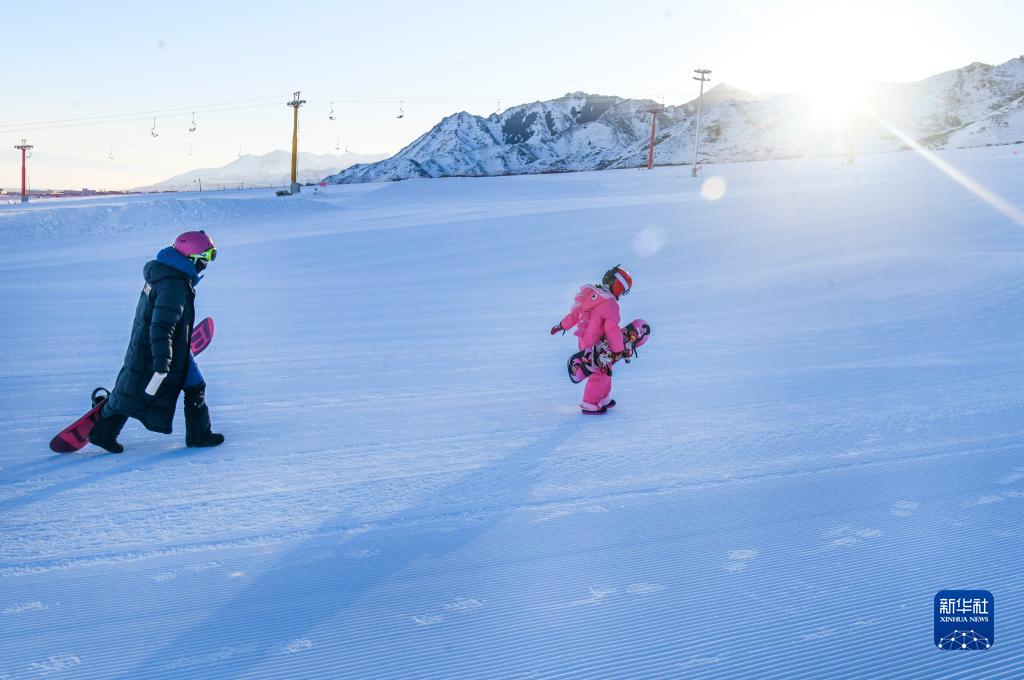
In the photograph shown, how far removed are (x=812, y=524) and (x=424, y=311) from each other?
31.8ft

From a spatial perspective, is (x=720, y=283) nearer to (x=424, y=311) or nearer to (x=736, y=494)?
(x=424, y=311)

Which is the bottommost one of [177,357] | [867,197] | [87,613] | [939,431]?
[87,613]

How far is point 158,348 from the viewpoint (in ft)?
17.8

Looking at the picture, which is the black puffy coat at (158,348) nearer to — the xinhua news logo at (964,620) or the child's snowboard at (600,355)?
the child's snowboard at (600,355)

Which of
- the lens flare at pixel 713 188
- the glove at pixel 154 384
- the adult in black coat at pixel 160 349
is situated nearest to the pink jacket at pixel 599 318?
the adult in black coat at pixel 160 349

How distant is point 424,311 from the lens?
44.5ft

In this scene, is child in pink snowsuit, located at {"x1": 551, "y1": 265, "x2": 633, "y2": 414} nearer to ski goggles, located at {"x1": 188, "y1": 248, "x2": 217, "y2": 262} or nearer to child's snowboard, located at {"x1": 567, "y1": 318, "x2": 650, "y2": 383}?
child's snowboard, located at {"x1": 567, "y1": 318, "x2": 650, "y2": 383}

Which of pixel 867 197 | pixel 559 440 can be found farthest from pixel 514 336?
pixel 867 197

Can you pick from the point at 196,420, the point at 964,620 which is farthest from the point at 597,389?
the point at 964,620

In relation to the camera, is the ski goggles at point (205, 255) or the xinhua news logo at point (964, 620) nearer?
→ the xinhua news logo at point (964, 620)

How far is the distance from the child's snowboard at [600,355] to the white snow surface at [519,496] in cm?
48

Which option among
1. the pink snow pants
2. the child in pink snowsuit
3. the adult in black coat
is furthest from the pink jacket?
the adult in black coat

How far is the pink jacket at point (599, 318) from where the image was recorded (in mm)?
7129

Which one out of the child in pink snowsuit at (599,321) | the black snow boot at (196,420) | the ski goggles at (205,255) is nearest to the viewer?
the ski goggles at (205,255)
